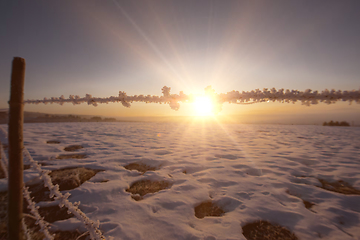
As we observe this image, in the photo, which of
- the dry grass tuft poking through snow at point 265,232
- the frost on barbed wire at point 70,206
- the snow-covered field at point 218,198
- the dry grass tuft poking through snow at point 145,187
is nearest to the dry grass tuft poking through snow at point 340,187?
the snow-covered field at point 218,198

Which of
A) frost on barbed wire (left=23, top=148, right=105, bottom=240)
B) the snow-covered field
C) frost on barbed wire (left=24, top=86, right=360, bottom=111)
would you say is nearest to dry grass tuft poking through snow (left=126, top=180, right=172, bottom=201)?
the snow-covered field

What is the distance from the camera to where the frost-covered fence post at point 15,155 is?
3.76ft

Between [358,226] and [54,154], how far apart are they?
6.97 m

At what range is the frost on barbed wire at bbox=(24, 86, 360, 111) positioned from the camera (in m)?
1.50

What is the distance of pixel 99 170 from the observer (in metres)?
3.47

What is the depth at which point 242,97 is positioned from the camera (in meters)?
1.82

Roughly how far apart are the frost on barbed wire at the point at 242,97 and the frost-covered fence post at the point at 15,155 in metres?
1.15

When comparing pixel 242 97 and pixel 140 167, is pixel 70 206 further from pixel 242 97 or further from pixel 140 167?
pixel 140 167

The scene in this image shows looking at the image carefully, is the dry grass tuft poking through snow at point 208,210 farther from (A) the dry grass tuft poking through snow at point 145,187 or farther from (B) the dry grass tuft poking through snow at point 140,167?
(B) the dry grass tuft poking through snow at point 140,167

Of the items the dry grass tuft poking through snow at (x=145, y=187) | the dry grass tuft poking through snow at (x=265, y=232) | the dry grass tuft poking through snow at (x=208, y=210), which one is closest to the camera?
the dry grass tuft poking through snow at (x=265, y=232)

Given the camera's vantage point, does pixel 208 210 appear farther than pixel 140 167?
Answer: No

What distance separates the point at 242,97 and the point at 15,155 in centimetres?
236

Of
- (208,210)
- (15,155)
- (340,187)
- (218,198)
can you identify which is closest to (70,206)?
(15,155)

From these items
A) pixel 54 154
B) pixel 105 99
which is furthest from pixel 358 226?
pixel 54 154
